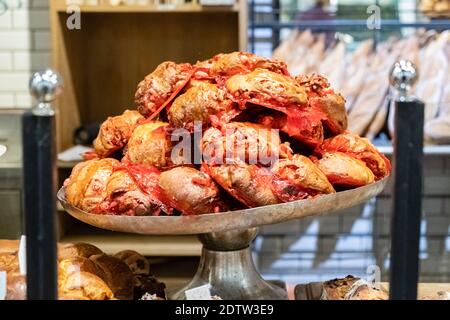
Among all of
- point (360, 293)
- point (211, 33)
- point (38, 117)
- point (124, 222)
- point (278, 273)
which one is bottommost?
point (278, 273)

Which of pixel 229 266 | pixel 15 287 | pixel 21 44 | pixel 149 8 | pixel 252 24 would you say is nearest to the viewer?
pixel 15 287

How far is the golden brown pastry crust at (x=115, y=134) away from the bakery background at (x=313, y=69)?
1075 mm

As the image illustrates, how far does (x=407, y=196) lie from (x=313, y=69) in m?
1.77

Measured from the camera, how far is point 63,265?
2.75 feet

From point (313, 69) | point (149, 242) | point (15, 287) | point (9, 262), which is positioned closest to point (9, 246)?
point (9, 262)

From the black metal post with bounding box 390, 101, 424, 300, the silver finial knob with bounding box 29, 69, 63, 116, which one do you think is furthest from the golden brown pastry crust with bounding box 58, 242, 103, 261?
the black metal post with bounding box 390, 101, 424, 300

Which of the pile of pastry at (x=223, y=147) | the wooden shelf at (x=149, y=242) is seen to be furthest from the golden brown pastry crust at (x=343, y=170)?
the wooden shelf at (x=149, y=242)

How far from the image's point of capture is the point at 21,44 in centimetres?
254

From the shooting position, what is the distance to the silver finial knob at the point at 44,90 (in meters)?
0.60

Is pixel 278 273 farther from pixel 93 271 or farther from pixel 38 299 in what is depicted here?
pixel 38 299

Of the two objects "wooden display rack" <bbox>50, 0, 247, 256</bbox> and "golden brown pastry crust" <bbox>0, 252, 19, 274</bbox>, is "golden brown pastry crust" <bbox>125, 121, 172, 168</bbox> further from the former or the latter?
"wooden display rack" <bbox>50, 0, 247, 256</bbox>

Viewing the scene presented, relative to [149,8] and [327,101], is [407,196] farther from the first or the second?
[149,8]

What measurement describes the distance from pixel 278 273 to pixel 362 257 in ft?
1.08

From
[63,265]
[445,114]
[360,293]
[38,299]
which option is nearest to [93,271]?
[63,265]
